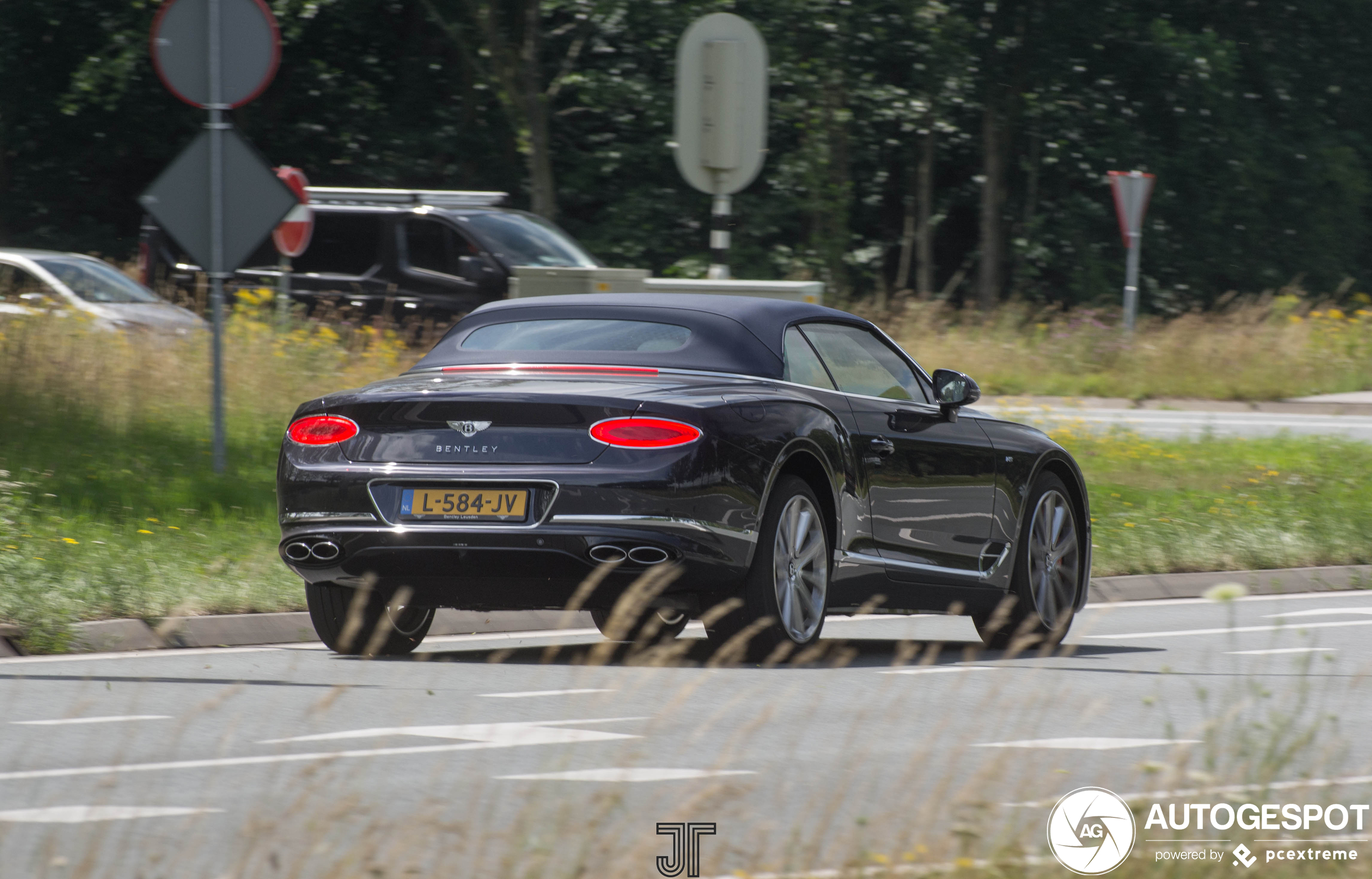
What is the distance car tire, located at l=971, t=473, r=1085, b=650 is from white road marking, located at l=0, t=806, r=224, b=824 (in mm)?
4811

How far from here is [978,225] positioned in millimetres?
36781

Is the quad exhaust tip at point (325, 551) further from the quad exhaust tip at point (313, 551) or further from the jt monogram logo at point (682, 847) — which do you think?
the jt monogram logo at point (682, 847)

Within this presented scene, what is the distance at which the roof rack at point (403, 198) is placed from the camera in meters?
21.2

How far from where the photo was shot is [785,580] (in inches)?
320

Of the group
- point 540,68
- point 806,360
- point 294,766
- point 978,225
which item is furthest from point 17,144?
point 294,766

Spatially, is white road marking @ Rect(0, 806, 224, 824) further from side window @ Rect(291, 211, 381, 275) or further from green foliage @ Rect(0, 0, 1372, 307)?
green foliage @ Rect(0, 0, 1372, 307)

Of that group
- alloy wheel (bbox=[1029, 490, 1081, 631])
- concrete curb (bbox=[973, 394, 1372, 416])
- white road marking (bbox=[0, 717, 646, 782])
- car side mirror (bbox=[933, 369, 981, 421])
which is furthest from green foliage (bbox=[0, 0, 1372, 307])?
white road marking (bbox=[0, 717, 646, 782])

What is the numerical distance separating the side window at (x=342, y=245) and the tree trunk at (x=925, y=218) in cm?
1511

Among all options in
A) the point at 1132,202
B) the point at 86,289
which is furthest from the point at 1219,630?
the point at 1132,202

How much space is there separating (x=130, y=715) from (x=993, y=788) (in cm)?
285

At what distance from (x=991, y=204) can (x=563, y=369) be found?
2721 cm

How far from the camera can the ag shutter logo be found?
4.34 meters

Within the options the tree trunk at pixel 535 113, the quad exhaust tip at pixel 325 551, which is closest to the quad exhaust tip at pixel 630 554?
the quad exhaust tip at pixel 325 551

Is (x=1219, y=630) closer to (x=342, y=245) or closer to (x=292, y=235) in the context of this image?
(x=292, y=235)
